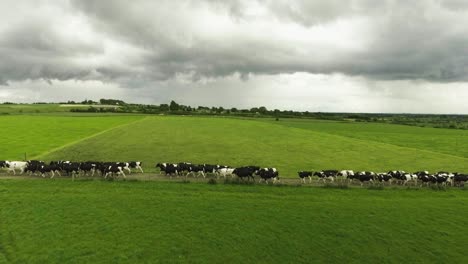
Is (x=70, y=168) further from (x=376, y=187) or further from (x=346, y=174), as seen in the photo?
(x=376, y=187)

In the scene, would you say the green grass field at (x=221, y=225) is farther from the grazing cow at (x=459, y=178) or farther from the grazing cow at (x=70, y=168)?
the grazing cow at (x=459, y=178)

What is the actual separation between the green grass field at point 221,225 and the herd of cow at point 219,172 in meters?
Result: 4.05

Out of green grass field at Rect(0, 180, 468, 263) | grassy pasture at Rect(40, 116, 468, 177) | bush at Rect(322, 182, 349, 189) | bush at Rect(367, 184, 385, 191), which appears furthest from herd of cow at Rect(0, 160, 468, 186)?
grassy pasture at Rect(40, 116, 468, 177)

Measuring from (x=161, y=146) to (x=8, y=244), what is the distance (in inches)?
1475

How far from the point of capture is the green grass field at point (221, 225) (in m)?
18.1

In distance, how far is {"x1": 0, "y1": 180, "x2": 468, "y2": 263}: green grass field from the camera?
18.1 m

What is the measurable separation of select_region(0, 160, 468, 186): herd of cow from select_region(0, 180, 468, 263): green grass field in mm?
4050

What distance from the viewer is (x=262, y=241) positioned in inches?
774

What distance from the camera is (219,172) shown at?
36.6 m

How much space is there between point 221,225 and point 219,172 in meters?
15.0

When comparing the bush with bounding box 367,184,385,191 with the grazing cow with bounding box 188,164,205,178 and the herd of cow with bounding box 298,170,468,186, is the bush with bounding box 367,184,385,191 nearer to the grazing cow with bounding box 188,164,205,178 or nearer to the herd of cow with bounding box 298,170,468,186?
the herd of cow with bounding box 298,170,468,186

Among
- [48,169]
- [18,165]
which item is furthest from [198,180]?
[18,165]

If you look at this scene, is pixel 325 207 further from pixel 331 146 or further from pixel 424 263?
pixel 331 146

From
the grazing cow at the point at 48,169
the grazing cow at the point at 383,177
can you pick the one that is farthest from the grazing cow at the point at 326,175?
the grazing cow at the point at 48,169
